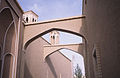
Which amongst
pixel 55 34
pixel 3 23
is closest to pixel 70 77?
pixel 55 34

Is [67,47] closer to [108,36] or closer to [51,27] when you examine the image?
[51,27]

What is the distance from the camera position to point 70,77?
701 inches

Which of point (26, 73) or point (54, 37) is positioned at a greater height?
point (54, 37)

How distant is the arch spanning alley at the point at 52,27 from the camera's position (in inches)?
258

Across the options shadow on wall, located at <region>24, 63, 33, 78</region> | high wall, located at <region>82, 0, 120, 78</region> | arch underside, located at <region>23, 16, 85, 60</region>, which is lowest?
shadow on wall, located at <region>24, 63, 33, 78</region>

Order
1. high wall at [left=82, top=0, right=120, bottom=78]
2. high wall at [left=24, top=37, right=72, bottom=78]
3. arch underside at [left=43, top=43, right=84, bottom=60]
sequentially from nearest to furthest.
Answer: high wall at [left=82, top=0, right=120, bottom=78], high wall at [left=24, top=37, right=72, bottom=78], arch underside at [left=43, top=43, right=84, bottom=60]

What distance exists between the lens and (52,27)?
6738 millimetres

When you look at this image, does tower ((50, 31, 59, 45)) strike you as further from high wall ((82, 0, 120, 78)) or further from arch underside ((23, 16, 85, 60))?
high wall ((82, 0, 120, 78))

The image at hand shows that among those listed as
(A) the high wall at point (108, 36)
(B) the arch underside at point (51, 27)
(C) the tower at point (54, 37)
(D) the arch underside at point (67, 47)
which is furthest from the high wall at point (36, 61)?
(A) the high wall at point (108, 36)

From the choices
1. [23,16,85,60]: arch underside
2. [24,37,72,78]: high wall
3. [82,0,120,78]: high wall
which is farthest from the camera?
[24,37,72,78]: high wall

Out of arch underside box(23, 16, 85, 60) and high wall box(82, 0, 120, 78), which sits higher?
arch underside box(23, 16, 85, 60)

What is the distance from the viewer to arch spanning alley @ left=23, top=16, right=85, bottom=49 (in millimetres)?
6562

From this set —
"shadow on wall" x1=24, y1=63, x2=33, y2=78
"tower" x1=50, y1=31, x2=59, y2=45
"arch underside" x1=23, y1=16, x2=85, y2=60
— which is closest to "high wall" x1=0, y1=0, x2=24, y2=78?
"arch underside" x1=23, y1=16, x2=85, y2=60

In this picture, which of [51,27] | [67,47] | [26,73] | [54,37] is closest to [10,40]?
[51,27]
